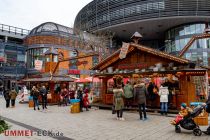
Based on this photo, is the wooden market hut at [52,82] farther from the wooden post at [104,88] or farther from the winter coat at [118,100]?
the winter coat at [118,100]

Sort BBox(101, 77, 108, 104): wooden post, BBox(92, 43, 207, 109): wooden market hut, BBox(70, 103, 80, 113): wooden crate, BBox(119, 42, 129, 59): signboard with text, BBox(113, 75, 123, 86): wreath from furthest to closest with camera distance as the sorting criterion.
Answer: BBox(101, 77, 108, 104): wooden post, BBox(119, 42, 129, 59): signboard with text, BBox(70, 103, 80, 113): wooden crate, BBox(113, 75, 123, 86): wreath, BBox(92, 43, 207, 109): wooden market hut

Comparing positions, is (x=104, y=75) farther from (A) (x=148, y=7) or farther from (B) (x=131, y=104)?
(A) (x=148, y=7)

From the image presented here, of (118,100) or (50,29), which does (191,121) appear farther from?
(50,29)

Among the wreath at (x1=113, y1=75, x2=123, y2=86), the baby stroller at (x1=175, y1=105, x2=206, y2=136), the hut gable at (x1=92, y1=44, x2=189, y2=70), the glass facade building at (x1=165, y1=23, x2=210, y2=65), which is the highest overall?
the glass facade building at (x1=165, y1=23, x2=210, y2=65)

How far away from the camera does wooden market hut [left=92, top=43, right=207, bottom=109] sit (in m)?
12.7

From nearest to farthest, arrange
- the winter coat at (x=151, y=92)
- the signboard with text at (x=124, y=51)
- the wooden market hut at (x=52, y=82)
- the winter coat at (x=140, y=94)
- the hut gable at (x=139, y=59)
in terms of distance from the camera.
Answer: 1. the winter coat at (x=140, y=94)
2. the winter coat at (x=151, y=92)
3. the hut gable at (x=139, y=59)
4. the signboard with text at (x=124, y=51)
5. the wooden market hut at (x=52, y=82)

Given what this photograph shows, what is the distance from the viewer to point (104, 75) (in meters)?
16.5

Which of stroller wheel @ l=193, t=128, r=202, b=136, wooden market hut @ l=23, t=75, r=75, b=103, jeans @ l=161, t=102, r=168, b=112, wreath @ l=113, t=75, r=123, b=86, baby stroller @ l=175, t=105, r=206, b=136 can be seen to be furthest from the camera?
wooden market hut @ l=23, t=75, r=75, b=103

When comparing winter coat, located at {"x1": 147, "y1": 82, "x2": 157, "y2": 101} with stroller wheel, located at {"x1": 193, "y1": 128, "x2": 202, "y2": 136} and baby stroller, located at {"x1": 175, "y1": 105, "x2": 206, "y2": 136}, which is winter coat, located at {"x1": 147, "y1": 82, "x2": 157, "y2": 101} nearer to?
baby stroller, located at {"x1": 175, "y1": 105, "x2": 206, "y2": 136}

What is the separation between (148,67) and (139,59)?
96cm

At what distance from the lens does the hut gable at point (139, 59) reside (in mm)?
13654

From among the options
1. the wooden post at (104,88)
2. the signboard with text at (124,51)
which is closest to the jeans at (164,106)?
the signboard with text at (124,51)

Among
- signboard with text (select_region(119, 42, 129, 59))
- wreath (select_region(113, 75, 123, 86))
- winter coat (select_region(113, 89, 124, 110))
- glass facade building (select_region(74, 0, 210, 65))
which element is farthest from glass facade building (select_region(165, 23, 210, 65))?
Result: winter coat (select_region(113, 89, 124, 110))

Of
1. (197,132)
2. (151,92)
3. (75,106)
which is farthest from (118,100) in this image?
(197,132)
